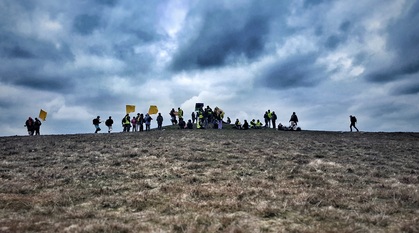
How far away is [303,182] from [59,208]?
10237mm

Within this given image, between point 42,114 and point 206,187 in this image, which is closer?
point 206,187

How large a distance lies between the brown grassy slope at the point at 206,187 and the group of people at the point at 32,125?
1348cm

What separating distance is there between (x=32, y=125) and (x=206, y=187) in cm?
3410

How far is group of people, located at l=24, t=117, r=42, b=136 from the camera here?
40688mm

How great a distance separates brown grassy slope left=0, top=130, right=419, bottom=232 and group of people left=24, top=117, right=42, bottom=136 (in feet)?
44.2

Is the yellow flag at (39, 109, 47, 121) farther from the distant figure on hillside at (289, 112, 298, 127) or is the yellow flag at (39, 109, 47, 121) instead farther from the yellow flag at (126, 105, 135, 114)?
the distant figure on hillside at (289, 112, 298, 127)

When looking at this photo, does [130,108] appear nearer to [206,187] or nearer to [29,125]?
[29,125]

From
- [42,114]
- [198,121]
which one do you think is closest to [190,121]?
[198,121]

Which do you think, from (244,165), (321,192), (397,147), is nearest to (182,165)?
(244,165)

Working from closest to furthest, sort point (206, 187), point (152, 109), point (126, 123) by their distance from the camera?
point (206, 187) → point (126, 123) → point (152, 109)

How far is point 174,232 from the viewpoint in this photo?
863cm

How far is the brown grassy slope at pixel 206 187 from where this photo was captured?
9477mm

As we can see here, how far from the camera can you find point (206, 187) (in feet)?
46.4

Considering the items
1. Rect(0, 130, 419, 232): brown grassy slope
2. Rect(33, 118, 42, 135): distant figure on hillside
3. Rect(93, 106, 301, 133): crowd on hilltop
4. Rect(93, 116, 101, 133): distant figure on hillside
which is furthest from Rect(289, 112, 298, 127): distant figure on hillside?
Rect(33, 118, 42, 135): distant figure on hillside
